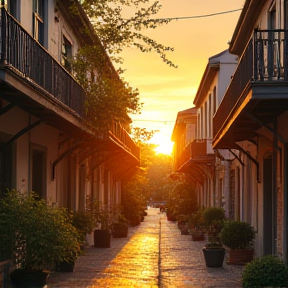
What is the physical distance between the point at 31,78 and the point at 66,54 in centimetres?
801

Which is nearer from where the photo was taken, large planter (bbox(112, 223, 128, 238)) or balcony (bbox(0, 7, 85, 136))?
balcony (bbox(0, 7, 85, 136))

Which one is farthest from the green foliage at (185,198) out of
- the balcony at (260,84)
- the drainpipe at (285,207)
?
the drainpipe at (285,207)

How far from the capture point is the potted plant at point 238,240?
16000 millimetres

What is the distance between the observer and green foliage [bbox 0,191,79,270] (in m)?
10.1

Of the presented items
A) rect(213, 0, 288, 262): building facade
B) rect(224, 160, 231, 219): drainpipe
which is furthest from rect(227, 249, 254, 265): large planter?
rect(224, 160, 231, 219): drainpipe

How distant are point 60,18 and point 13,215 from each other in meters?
8.01

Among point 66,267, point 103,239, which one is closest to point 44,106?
point 66,267

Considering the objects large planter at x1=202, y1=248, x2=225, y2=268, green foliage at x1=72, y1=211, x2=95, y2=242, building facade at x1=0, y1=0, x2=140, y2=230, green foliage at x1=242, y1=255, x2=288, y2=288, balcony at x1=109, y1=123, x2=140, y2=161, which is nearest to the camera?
green foliage at x1=242, y1=255, x2=288, y2=288

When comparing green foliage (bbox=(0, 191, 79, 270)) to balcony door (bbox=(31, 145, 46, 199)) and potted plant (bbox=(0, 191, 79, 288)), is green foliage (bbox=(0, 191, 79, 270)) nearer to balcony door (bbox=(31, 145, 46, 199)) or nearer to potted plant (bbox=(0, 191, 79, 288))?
potted plant (bbox=(0, 191, 79, 288))

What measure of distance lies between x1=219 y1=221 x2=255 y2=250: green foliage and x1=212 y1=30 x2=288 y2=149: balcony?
2221 mm

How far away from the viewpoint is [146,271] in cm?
1516

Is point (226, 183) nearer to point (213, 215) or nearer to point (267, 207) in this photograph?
point (213, 215)

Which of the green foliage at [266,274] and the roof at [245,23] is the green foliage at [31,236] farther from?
the roof at [245,23]

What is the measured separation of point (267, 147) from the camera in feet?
49.5
